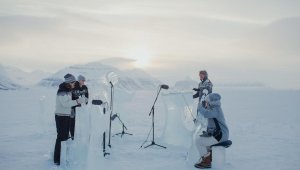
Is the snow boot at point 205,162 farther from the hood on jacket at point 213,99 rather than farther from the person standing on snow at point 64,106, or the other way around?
the person standing on snow at point 64,106

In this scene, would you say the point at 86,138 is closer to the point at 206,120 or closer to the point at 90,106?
the point at 90,106

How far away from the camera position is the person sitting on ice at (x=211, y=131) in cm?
676

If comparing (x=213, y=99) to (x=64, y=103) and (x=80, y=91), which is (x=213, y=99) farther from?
(x=80, y=91)

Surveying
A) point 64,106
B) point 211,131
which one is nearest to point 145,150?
point 211,131

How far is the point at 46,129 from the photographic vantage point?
11070 mm

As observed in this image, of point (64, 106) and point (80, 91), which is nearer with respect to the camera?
point (64, 106)

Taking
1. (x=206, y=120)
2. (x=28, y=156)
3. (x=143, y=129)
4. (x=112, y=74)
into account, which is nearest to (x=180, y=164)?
(x=206, y=120)

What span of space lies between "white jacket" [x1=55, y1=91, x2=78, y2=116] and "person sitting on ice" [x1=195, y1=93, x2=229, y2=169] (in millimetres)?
2303

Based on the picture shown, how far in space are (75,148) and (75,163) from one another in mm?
286

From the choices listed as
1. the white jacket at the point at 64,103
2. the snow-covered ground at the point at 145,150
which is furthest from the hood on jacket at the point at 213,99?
the white jacket at the point at 64,103

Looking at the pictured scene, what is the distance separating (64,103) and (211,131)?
8.67ft

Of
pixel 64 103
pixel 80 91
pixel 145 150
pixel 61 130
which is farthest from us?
pixel 145 150

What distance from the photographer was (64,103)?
6.58m

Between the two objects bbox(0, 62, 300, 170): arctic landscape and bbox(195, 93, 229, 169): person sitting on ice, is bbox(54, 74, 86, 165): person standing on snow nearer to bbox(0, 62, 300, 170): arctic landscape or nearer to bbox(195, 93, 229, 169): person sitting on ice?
bbox(0, 62, 300, 170): arctic landscape
